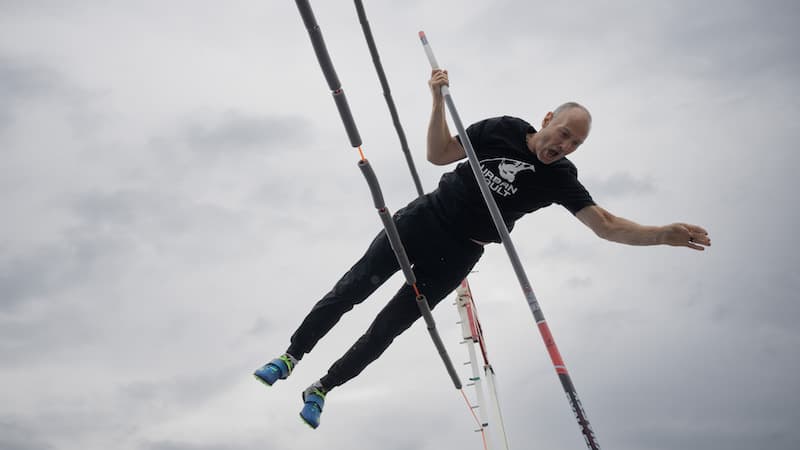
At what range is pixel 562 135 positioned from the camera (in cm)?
375

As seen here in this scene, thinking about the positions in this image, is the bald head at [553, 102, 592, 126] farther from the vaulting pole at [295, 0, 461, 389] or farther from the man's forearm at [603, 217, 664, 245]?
the vaulting pole at [295, 0, 461, 389]

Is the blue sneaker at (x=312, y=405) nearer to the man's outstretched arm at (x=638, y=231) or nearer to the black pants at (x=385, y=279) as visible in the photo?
→ the black pants at (x=385, y=279)

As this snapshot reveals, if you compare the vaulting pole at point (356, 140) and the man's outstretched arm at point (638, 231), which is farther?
the man's outstretched arm at point (638, 231)

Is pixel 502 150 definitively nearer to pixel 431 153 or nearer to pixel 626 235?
pixel 431 153

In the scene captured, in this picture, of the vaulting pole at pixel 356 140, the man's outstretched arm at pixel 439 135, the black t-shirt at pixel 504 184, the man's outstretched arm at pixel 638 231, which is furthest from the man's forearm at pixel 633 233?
the vaulting pole at pixel 356 140

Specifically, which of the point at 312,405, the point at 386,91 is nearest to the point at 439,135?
the point at 386,91

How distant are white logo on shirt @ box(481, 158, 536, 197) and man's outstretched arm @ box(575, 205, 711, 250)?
1.59 feet

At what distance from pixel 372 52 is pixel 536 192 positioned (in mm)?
1554

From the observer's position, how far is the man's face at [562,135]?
3.73 m

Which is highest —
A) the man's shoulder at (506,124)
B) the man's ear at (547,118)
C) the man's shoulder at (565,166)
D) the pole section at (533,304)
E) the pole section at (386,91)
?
the pole section at (386,91)

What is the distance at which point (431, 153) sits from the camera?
13.5 ft

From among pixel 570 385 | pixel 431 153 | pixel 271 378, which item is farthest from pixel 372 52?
pixel 570 385

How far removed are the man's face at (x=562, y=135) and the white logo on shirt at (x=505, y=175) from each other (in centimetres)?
14

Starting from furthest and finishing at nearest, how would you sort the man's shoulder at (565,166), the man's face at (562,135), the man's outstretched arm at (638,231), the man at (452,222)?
the man's shoulder at (565,166), the man at (452,222), the man's face at (562,135), the man's outstretched arm at (638,231)
